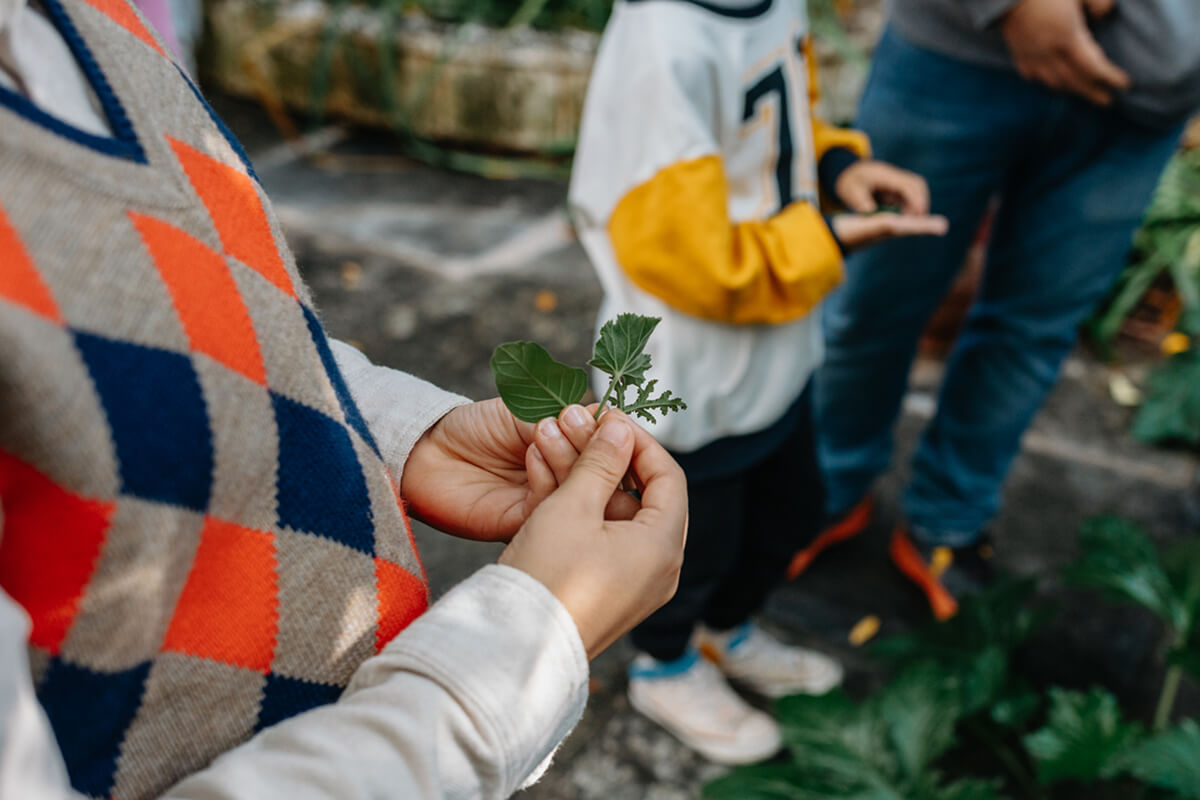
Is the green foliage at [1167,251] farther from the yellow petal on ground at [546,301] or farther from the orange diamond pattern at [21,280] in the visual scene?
the orange diamond pattern at [21,280]

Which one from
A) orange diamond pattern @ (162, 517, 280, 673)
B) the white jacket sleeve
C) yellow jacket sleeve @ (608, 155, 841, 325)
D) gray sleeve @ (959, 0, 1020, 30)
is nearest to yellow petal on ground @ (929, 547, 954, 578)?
yellow jacket sleeve @ (608, 155, 841, 325)

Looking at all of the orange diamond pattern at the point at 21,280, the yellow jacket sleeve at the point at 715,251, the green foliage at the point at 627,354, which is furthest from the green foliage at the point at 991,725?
the orange diamond pattern at the point at 21,280

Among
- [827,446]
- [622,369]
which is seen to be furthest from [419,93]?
[622,369]

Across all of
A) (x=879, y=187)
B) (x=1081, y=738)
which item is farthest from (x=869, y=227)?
(x=1081, y=738)

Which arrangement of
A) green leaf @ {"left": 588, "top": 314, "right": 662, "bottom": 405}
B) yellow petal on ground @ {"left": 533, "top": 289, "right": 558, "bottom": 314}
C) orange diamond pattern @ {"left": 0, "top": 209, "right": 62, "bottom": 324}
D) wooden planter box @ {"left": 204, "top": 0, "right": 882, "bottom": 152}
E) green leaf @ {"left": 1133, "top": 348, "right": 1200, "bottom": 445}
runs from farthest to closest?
wooden planter box @ {"left": 204, "top": 0, "right": 882, "bottom": 152}, yellow petal on ground @ {"left": 533, "top": 289, "right": 558, "bottom": 314}, green leaf @ {"left": 1133, "top": 348, "right": 1200, "bottom": 445}, green leaf @ {"left": 588, "top": 314, "right": 662, "bottom": 405}, orange diamond pattern @ {"left": 0, "top": 209, "right": 62, "bottom": 324}

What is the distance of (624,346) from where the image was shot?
83cm

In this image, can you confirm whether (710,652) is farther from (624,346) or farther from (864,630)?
(624,346)

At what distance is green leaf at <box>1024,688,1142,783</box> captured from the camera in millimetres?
1458

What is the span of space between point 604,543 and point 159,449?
1.07 ft

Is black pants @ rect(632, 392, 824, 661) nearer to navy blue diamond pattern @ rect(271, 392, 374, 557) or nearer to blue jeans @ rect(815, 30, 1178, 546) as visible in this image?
blue jeans @ rect(815, 30, 1178, 546)

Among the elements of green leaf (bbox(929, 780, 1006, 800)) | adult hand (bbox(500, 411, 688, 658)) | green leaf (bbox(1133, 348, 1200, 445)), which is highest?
adult hand (bbox(500, 411, 688, 658))

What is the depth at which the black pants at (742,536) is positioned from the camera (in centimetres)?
162

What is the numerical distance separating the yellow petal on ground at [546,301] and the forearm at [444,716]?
2578 millimetres

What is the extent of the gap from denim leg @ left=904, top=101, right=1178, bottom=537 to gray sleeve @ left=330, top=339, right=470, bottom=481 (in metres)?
1.55
